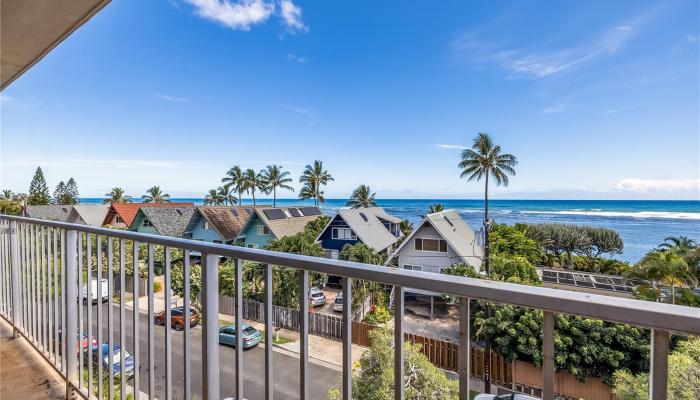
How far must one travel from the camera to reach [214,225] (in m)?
15.3

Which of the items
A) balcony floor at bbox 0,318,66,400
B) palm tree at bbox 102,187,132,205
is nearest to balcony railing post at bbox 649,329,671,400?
balcony floor at bbox 0,318,66,400

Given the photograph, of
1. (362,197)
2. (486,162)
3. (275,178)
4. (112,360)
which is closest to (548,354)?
(112,360)

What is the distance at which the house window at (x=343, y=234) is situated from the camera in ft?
47.0

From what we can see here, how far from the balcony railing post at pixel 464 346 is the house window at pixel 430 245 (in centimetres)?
1081

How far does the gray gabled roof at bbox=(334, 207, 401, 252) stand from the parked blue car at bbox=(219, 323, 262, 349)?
42.5 feet

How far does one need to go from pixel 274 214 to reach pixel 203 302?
15.4 m

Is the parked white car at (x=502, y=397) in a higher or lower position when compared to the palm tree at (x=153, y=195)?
lower

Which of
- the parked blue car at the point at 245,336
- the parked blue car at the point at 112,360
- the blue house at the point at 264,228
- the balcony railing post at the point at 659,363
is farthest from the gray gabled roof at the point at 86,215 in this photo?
the balcony railing post at the point at 659,363

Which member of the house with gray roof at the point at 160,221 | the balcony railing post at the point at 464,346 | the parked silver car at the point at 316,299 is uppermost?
the balcony railing post at the point at 464,346

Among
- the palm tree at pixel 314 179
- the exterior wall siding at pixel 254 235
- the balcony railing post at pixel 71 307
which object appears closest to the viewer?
the balcony railing post at pixel 71 307

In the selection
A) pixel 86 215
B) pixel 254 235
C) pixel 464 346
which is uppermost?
pixel 464 346

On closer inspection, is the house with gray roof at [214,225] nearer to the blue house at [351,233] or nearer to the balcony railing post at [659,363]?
the blue house at [351,233]

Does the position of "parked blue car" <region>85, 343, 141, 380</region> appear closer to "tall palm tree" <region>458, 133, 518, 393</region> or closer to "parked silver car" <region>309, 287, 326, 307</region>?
"parked silver car" <region>309, 287, 326, 307</region>

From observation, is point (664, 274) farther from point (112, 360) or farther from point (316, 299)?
point (112, 360)
